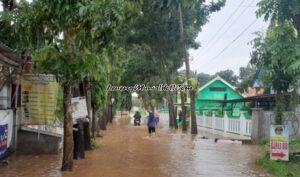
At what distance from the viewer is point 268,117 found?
2466 cm

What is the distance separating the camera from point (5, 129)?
15.1 meters

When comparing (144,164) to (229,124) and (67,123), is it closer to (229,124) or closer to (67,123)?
(67,123)

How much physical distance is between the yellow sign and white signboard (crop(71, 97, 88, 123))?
5.22 feet

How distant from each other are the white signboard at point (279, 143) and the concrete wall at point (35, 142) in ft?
23.7

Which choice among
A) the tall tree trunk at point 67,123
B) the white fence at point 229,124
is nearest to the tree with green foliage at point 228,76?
the white fence at point 229,124

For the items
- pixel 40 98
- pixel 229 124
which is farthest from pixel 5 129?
pixel 229 124

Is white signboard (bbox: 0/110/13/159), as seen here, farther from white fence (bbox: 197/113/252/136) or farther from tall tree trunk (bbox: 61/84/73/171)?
white fence (bbox: 197/113/252/136)

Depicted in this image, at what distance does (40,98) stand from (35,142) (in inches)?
64.1

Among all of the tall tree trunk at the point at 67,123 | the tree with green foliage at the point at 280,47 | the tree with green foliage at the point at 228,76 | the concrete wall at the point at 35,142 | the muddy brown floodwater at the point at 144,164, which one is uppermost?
the tree with green foliage at the point at 228,76

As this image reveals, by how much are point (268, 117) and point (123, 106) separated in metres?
59.5

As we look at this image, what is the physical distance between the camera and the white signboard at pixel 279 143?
15438 mm

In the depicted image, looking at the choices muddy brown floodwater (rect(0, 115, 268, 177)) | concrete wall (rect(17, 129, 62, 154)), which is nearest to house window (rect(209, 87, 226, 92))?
muddy brown floodwater (rect(0, 115, 268, 177))

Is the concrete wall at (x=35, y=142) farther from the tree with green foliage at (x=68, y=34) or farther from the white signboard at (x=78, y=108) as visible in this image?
the tree with green foliage at (x=68, y=34)

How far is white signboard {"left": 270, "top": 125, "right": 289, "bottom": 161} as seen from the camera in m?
15.4
